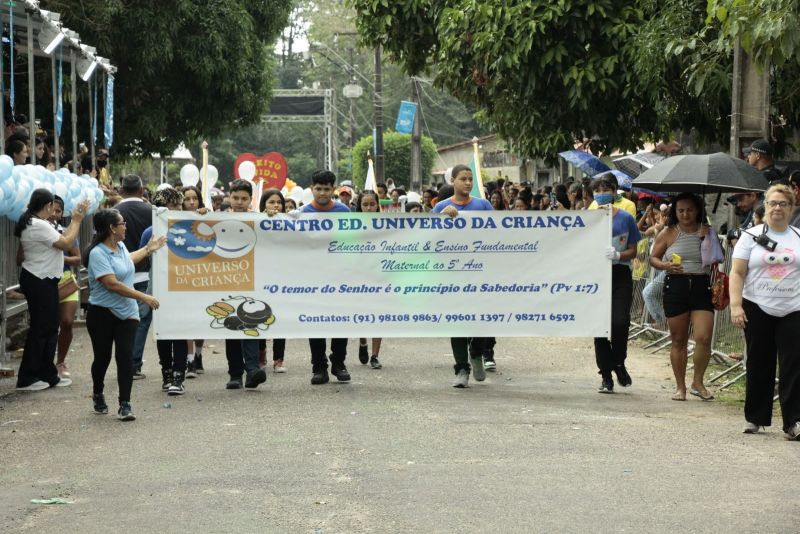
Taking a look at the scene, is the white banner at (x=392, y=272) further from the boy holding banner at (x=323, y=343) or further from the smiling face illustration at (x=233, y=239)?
the boy holding banner at (x=323, y=343)

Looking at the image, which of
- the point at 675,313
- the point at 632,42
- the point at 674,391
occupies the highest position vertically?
the point at 632,42

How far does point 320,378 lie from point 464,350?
4.43 feet

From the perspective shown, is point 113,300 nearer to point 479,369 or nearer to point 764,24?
point 479,369

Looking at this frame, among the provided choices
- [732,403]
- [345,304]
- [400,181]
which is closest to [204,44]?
[345,304]

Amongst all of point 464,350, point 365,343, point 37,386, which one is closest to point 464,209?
point 464,350

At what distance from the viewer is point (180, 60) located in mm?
27500

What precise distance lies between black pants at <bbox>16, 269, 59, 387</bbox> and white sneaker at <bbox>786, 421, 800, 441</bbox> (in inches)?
260

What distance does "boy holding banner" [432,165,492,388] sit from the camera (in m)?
11.8

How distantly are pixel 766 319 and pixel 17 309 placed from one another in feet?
25.4

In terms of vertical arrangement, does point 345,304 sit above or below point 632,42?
below

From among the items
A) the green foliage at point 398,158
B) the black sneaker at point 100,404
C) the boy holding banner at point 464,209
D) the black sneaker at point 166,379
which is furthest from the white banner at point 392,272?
the green foliage at point 398,158

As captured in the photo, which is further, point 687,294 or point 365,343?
point 365,343

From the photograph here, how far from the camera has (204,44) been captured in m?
27.4

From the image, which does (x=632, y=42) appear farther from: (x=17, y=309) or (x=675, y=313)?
(x=17, y=309)
